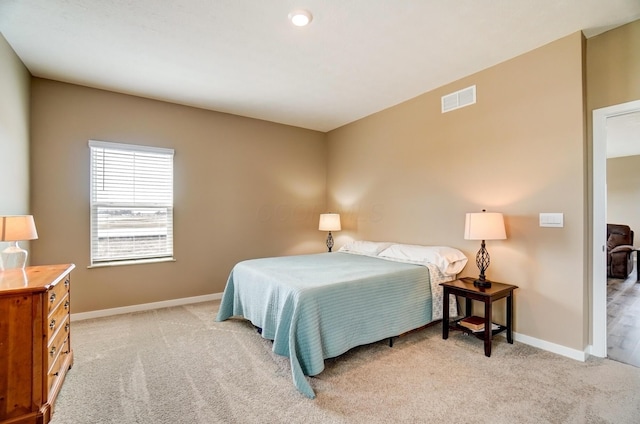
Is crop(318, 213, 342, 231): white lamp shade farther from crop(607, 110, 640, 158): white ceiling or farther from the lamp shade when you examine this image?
crop(607, 110, 640, 158): white ceiling

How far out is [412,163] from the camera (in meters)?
3.95

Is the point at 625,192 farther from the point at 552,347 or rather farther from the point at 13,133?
the point at 13,133

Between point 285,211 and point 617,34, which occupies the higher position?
point 617,34

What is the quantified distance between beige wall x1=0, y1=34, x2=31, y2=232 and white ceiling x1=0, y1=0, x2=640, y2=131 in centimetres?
18

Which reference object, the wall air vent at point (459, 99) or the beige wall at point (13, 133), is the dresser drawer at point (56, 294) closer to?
the beige wall at point (13, 133)

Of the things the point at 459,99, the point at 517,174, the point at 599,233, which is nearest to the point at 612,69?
the point at 517,174

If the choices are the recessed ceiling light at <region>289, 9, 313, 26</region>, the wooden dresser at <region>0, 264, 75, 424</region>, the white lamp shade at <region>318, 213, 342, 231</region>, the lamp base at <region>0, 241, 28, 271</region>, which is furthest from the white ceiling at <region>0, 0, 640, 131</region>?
the wooden dresser at <region>0, 264, 75, 424</region>

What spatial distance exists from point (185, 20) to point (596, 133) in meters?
3.50

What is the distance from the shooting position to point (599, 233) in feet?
8.41

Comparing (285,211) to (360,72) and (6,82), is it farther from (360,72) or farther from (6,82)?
(6,82)

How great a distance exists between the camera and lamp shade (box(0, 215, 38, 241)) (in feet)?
6.55

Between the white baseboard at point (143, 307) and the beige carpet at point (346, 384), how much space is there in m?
0.58

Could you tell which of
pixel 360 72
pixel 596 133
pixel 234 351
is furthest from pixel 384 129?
pixel 234 351

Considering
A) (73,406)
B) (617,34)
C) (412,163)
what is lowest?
(73,406)
